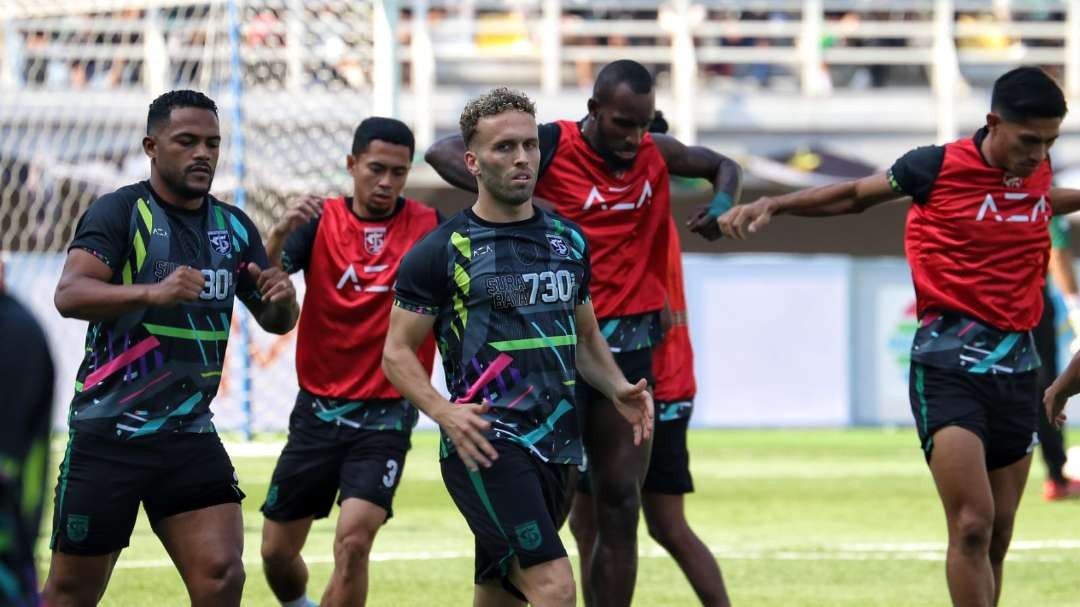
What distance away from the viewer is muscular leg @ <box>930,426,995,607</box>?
7.21m

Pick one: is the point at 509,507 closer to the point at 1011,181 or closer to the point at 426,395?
the point at 426,395

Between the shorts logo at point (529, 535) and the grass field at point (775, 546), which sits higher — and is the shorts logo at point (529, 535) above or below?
above

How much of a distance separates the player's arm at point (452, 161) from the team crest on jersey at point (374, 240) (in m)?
0.69

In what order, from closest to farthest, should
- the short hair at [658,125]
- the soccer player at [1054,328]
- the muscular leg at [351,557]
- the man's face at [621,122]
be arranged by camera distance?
the man's face at [621,122] < the muscular leg at [351,557] < the short hair at [658,125] < the soccer player at [1054,328]

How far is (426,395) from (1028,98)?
2.90 meters

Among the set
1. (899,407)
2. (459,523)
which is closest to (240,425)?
(459,523)

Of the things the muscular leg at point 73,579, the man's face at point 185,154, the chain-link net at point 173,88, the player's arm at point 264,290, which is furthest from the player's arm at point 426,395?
the chain-link net at point 173,88

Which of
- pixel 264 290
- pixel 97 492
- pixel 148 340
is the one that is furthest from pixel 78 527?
pixel 264 290

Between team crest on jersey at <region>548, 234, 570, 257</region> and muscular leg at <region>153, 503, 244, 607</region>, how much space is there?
5.06ft

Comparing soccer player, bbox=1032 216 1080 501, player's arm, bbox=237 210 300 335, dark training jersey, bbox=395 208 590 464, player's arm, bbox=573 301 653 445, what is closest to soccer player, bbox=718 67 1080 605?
player's arm, bbox=573 301 653 445

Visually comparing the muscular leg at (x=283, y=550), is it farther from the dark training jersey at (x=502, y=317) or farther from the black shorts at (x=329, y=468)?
the dark training jersey at (x=502, y=317)

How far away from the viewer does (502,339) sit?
20.1ft

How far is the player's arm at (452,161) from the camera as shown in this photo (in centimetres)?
760

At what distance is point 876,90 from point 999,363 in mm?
22055
